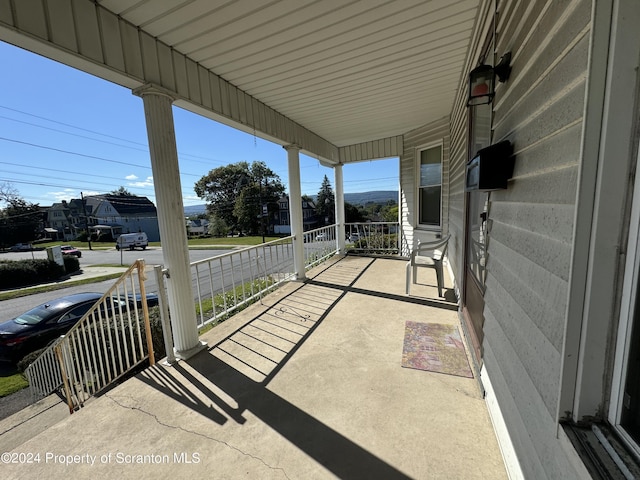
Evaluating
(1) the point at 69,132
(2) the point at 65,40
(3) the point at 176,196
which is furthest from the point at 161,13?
(1) the point at 69,132

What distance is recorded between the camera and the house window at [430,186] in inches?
193

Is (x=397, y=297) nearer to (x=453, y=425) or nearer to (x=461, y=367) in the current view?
(x=461, y=367)

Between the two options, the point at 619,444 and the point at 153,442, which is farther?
the point at 153,442

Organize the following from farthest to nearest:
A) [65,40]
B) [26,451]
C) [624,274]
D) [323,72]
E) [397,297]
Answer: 1. [397,297]
2. [323,72]
3. [65,40]
4. [26,451]
5. [624,274]

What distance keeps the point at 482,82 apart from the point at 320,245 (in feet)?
15.7

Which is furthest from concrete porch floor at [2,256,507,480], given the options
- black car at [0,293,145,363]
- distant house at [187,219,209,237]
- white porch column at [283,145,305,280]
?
distant house at [187,219,209,237]

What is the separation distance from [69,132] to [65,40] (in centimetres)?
2488

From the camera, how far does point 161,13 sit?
73.2 inches

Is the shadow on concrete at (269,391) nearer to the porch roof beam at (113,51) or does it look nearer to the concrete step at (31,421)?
the concrete step at (31,421)

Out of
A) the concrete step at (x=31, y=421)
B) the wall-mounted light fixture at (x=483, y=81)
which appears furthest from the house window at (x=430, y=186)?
the concrete step at (x=31, y=421)

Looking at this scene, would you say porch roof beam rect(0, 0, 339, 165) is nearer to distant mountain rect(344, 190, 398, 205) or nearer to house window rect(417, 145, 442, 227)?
house window rect(417, 145, 442, 227)

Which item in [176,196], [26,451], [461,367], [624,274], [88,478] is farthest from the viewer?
[176,196]

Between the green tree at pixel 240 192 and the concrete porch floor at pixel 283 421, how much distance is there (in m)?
28.7

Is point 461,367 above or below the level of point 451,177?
below
